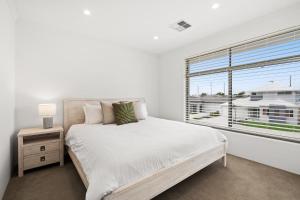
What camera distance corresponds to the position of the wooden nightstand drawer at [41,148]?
2016 millimetres

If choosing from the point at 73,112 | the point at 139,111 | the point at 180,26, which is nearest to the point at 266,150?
the point at 139,111

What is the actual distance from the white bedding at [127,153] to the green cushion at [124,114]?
2.25 feet

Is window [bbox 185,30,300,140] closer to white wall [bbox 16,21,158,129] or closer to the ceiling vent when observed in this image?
the ceiling vent

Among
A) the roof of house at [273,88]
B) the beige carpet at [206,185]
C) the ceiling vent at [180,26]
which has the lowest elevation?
the beige carpet at [206,185]

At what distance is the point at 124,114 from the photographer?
8.55 ft

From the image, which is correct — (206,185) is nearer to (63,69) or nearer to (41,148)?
(41,148)

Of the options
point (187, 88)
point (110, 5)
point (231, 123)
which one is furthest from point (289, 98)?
point (110, 5)

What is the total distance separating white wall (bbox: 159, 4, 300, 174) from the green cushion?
1.51m

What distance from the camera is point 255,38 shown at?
241 cm

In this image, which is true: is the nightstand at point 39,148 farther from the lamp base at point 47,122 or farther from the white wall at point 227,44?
the white wall at point 227,44

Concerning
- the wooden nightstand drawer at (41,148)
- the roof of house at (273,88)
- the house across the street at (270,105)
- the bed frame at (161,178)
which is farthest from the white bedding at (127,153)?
the roof of house at (273,88)

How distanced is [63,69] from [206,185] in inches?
120

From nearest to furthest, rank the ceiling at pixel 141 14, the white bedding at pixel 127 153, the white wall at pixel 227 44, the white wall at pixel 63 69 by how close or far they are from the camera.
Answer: the white bedding at pixel 127 153
the ceiling at pixel 141 14
the white wall at pixel 227 44
the white wall at pixel 63 69

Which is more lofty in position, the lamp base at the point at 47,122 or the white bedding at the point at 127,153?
the lamp base at the point at 47,122
